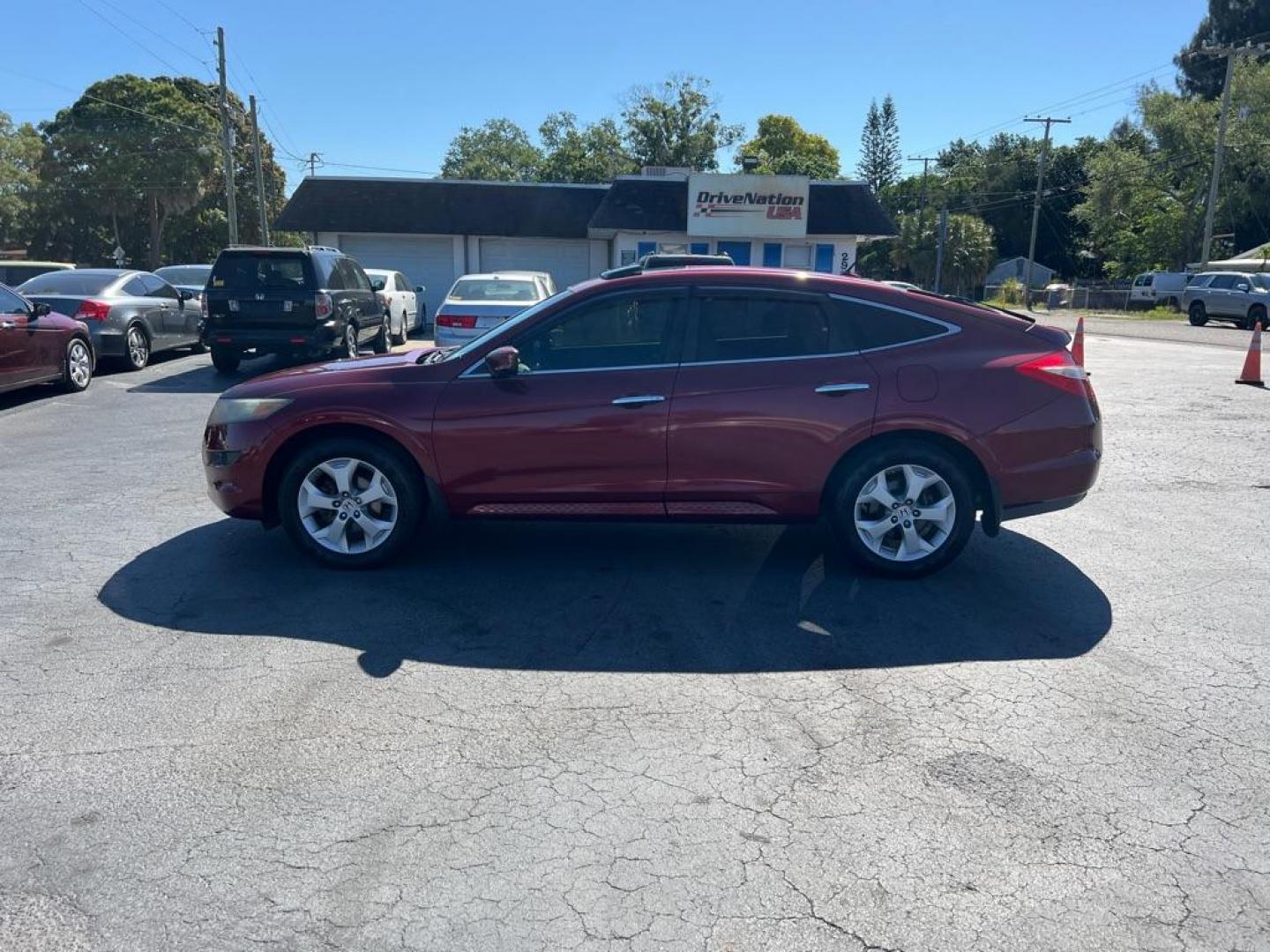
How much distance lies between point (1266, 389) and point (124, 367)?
16738 millimetres

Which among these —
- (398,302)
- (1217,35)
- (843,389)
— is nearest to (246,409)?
(843,389)

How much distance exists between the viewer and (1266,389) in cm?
1423

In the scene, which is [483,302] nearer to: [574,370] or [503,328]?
[503,328]

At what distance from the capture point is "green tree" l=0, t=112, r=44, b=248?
164ft

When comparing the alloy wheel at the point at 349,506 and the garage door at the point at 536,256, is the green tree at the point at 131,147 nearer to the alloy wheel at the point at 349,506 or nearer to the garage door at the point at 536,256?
the garage door at the point at 536,256

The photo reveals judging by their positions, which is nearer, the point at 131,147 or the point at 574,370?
the point at 574,370

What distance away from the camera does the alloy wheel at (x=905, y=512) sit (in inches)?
219

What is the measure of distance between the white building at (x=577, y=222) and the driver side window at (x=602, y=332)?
78.0 feet

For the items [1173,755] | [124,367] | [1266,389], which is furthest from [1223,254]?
[1173,755]

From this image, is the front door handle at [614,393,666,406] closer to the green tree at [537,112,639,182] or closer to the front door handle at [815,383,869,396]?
the front door handle at [815,383,869,396]

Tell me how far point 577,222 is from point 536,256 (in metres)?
1.70

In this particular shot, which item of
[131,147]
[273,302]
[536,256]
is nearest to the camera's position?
[273,302]

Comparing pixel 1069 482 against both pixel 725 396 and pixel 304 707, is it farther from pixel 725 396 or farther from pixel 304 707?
pixel 304 707

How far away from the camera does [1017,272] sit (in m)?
77.0
